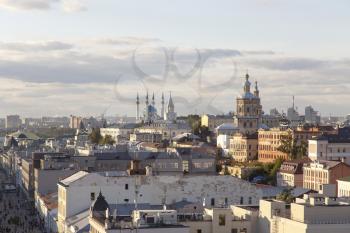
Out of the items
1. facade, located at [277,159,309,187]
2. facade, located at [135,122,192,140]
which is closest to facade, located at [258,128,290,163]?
facade, located at [277,159,309,187]

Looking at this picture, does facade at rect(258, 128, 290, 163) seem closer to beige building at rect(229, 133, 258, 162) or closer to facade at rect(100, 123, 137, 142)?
beige building at rect(229, 133, 258, 162)

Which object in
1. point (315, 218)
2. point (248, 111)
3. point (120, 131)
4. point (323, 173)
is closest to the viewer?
point (315, 218)

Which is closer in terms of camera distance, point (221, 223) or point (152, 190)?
point (221, 223)

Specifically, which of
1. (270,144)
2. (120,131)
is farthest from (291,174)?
(120,131)

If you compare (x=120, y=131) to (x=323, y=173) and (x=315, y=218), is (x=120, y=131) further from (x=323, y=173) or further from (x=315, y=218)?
(x=315, y=218)

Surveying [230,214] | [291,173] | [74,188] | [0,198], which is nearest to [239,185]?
[74,188]

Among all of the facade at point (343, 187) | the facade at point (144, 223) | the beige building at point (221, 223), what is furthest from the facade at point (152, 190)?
the beige building at point (221, 223)
